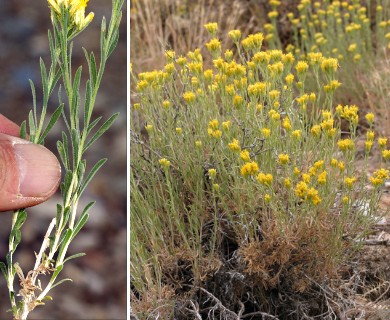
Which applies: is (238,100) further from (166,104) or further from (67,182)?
(67,182)

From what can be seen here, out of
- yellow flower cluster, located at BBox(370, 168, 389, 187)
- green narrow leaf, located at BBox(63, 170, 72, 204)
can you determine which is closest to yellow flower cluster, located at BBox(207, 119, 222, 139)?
yellow flower cluster, located at BBox(370, 168, 389, 187)

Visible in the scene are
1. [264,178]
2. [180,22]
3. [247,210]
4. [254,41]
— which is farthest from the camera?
[180,22]

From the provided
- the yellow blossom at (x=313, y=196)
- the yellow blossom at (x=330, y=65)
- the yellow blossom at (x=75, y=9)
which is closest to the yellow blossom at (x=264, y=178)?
the yellow blossom at (x=313, y=196)

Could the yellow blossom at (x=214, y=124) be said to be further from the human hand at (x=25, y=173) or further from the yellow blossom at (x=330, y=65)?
the human hand at (x=25, y=173)

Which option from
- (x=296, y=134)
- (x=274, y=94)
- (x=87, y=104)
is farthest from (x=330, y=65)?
(x=87, y=104)

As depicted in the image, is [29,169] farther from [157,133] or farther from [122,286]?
[157,133]

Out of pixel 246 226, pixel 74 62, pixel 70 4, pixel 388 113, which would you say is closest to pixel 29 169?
pixel 70 4

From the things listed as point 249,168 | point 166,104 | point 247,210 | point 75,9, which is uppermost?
point 75,9
